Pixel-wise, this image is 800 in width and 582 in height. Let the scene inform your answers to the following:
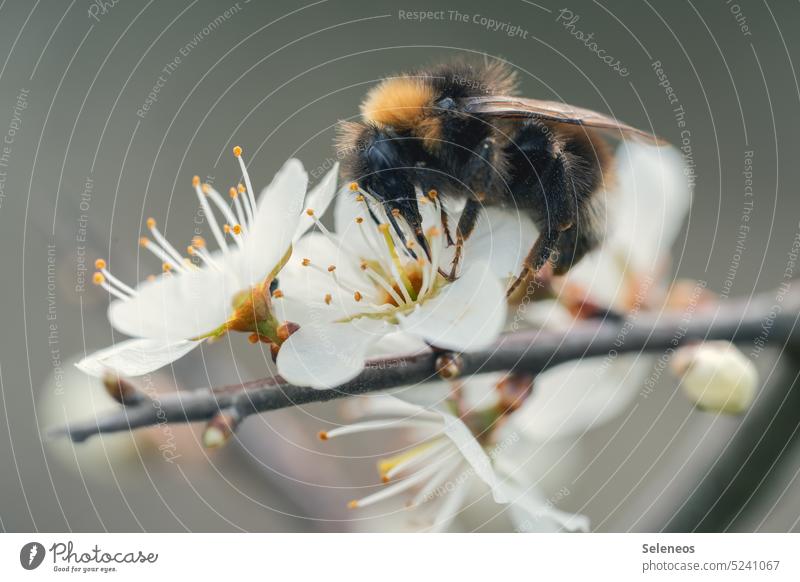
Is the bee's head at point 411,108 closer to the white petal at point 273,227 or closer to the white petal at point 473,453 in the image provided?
the white petal at point 273,227

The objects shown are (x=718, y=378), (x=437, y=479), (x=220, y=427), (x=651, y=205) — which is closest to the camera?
(x=220, y=427)

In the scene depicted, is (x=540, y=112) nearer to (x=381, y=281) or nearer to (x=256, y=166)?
(x=381, y=281)

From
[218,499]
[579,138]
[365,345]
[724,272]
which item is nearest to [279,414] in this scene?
[218,499]

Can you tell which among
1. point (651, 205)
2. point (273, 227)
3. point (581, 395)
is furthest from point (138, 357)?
point (651, 205)

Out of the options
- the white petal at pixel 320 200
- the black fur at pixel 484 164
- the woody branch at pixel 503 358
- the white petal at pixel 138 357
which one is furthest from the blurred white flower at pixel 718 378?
the white petal at pixel 138 357

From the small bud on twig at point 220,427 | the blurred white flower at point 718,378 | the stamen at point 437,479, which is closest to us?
the small bud on twig at point 220,427

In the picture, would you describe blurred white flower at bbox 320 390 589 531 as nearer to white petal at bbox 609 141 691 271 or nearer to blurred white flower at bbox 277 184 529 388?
blurred white flower at bbox 277 184 529 388
